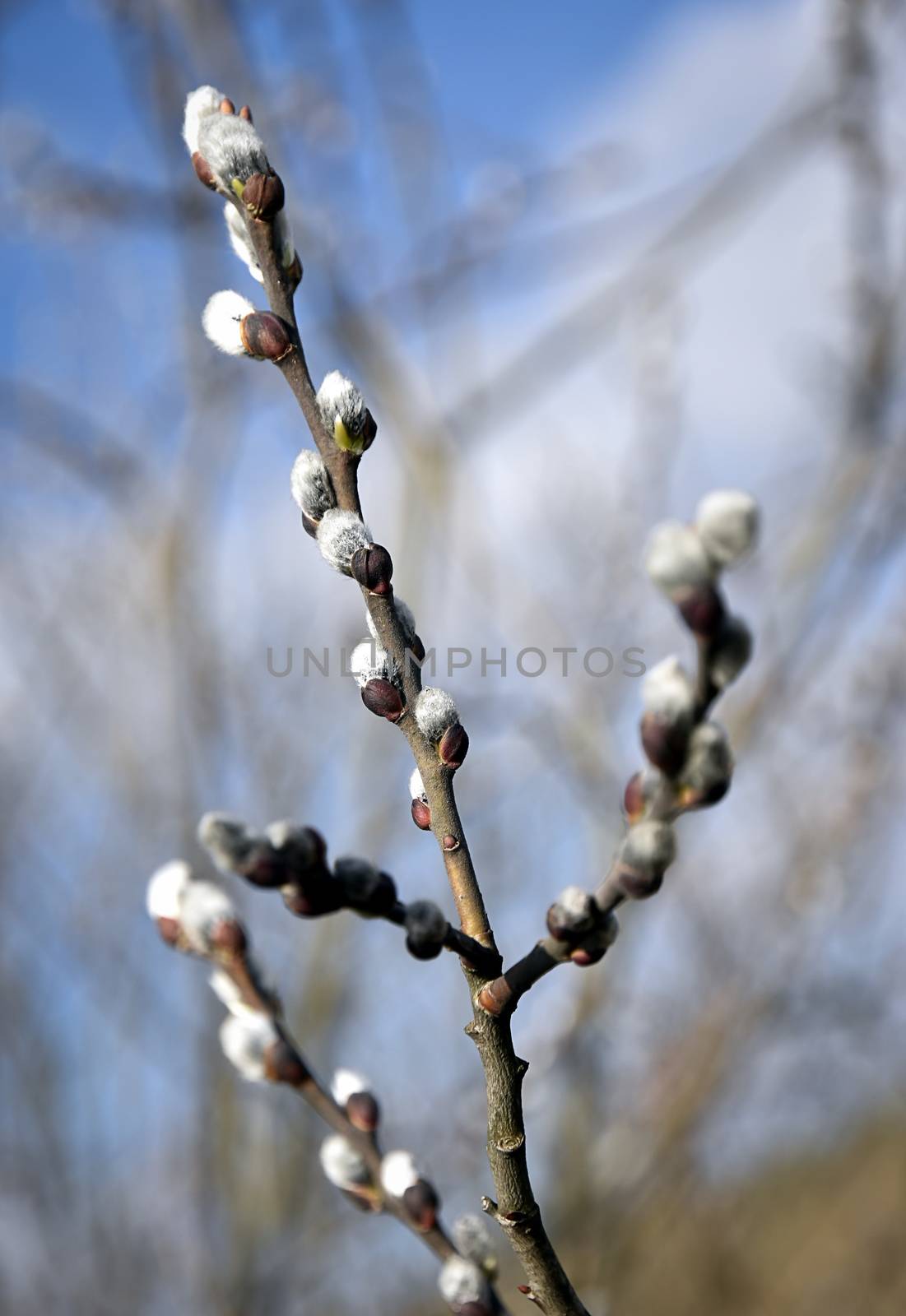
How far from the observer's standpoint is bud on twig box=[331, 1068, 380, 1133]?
776 mm

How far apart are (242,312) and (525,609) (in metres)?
2.47

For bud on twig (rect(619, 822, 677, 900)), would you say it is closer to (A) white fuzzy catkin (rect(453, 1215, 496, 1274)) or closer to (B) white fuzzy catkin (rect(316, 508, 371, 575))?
(B) white fuzzy catkin (rect(316, 508, 371, 575))

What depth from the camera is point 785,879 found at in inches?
106

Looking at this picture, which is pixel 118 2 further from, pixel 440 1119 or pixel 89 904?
pixel 440 1119

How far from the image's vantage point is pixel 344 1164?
748mm

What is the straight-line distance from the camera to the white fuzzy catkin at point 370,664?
2.03 ft

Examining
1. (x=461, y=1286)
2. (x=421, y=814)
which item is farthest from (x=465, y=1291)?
(x=421, y=814)

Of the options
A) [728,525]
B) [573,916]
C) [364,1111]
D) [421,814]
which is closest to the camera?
[728,525]

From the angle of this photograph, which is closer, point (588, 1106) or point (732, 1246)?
point (588, 1106)

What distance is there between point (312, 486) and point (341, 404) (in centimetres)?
5

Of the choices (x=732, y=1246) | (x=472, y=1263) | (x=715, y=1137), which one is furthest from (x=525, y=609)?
(x=732, y=1246)

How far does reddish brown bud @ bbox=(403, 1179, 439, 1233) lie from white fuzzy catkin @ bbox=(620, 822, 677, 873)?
36 cm

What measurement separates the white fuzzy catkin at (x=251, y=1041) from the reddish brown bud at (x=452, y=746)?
27 centimetres

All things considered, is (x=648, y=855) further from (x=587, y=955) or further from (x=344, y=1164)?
(x=344, y=1164)
